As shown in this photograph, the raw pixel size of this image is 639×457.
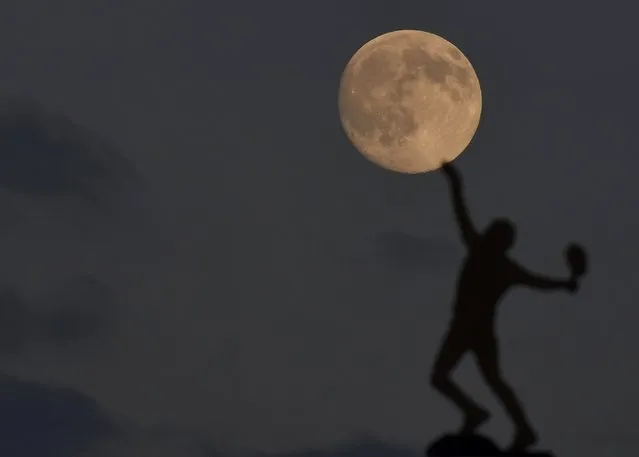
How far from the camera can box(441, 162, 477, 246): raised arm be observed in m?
15.9

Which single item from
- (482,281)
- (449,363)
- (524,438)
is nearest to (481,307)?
(482,281)

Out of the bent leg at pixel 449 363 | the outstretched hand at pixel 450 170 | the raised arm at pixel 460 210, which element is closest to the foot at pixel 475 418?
the bent leg at pixel 449 363

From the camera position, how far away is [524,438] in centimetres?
A: 1570

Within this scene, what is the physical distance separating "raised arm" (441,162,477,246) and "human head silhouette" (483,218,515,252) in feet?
0.55

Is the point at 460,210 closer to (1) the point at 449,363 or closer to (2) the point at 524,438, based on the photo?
(1) the point at 449,363

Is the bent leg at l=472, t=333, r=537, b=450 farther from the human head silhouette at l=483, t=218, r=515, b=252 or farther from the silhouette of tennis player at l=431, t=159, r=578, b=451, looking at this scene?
the human head silhouette at l=483, t=218, r=515, b=252

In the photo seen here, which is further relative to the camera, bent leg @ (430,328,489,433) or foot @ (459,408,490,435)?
bent leg @ (430,328,489,433)

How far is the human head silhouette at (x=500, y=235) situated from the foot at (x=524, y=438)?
1962mm

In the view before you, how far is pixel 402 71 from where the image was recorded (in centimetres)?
1803

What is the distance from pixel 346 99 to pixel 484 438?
478 cm

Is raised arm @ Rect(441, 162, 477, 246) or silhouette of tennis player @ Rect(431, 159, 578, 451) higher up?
raised arm @ Rect(441, 162, 477, 246)

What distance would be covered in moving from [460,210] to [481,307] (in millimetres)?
1093

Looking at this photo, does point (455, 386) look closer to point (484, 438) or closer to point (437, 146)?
point (484, 438)

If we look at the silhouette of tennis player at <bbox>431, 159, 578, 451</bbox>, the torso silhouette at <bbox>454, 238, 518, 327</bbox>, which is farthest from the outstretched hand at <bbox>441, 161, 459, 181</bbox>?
the torso silhouette at <bbox>454, 238, 518, 327</bbox>
